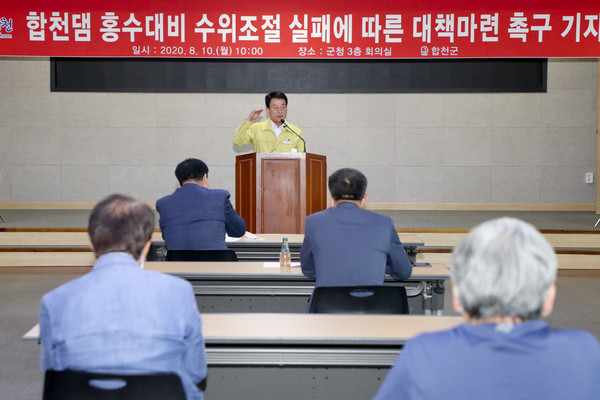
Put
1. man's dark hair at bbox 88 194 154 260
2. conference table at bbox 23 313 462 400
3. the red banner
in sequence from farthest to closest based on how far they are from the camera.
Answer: the red banner
conference table at bbox 23 313 462 400
man's dark hair at bbox 88 194 154 260

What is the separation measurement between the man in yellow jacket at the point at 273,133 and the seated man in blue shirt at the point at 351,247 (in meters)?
3.31

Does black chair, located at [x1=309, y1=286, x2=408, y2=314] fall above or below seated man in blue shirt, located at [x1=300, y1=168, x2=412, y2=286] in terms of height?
below

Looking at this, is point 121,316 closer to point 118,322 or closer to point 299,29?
point 118,322

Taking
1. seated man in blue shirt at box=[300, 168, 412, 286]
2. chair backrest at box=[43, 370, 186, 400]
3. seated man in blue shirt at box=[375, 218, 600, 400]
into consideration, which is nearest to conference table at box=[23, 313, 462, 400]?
seated man in blue shirt at box=[300, 168, 412, 286]

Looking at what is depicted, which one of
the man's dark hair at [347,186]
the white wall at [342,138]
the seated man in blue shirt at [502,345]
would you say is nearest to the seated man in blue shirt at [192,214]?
the man's dark hair at [347,186]

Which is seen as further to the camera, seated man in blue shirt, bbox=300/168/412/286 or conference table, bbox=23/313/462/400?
seated man in blue shirt, bbox=300/168/412/286

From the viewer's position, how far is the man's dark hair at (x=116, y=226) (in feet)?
5.65

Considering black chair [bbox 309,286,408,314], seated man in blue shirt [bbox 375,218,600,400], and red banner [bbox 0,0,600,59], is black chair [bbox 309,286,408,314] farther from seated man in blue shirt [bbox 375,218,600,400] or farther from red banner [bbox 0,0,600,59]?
red banner [bbox 0,0,600,59]

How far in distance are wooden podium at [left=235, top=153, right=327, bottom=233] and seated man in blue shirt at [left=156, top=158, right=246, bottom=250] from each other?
1614 mm

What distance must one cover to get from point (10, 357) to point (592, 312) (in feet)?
12.9

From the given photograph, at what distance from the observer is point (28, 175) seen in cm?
998

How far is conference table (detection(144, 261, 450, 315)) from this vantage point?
10.8ft

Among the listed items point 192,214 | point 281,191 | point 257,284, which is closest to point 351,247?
point 257,284

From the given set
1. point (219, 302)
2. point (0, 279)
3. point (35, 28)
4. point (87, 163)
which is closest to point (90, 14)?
point (35, 28)
